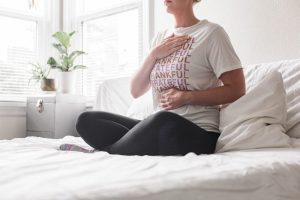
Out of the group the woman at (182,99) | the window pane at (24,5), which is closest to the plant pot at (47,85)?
the window pane at (24,5)

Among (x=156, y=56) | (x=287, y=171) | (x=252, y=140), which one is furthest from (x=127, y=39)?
(x=287, y=171)

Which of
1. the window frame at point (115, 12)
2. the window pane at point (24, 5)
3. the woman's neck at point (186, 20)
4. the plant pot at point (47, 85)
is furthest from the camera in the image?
the window pane at point (24, 5)

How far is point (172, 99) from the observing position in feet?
5.17

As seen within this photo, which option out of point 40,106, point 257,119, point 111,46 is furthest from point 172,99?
point 111,46

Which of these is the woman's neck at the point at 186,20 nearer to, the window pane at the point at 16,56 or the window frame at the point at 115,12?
the window frame at the point at 115,12

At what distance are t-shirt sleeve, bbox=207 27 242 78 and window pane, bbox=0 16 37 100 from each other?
2.29 meters

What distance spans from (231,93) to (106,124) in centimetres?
50

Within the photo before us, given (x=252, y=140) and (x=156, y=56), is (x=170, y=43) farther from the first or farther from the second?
(x=252, y=140)

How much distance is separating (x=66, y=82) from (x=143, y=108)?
1491 mm

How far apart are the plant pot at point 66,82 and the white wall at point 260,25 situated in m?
1.36

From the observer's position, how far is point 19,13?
3.54 m

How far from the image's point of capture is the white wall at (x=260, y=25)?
2.07 metres

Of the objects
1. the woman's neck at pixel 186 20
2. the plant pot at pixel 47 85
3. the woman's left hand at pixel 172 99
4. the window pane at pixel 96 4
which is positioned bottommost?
the woman's left hand at pixel 172 99

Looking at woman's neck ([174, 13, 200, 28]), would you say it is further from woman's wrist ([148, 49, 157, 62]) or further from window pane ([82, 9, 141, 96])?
window pane ([82, 9, 141, 96])
